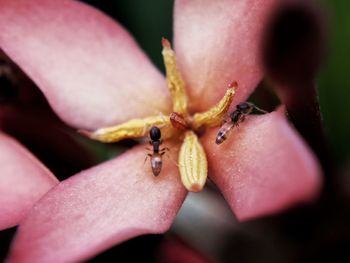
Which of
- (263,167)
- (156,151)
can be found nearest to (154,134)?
(156,151)

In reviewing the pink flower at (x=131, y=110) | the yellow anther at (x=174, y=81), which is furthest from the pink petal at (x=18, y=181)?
the yellow anther at (x=174, y=81)

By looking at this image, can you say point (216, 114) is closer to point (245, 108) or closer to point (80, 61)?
point (245, 108)

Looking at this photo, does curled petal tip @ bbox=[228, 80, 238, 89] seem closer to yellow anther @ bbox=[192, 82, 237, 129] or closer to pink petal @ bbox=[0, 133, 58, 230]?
yellow anther @ bbox=[192, 82, 237, 129]

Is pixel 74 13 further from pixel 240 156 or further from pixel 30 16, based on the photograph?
pixel 240 156

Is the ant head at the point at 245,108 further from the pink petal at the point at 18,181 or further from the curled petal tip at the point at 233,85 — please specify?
the pink petal at the point at 18,181

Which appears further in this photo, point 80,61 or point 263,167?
point 80,61

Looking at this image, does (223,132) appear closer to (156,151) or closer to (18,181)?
(156,151)

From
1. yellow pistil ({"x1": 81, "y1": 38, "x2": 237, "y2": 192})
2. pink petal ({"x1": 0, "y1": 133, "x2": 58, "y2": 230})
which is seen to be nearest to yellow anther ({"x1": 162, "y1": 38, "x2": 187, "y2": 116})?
yellow pistil ({"x1": 81, "y1": 38, "x2": 237, "y2": 192})
